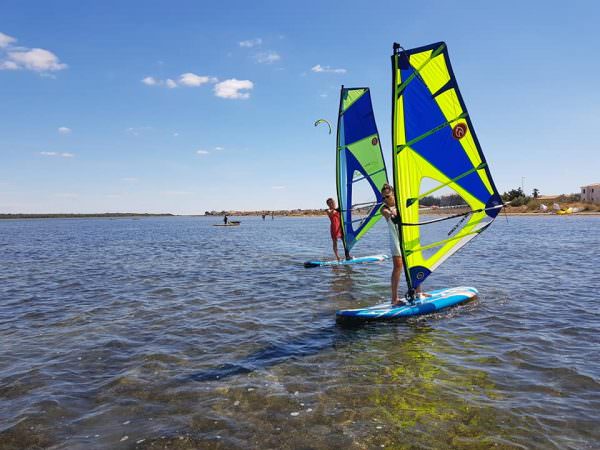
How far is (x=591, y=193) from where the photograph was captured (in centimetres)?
7425

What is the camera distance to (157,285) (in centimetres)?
1448

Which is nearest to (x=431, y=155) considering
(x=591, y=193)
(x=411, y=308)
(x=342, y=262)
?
(x=411, y=308)

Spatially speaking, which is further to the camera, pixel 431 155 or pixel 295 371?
pixel 431 155

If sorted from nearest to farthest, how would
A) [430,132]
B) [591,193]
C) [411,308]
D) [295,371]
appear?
[295,371], [430,132], [411,308], [591,193]

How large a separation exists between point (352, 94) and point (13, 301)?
43.1 ft

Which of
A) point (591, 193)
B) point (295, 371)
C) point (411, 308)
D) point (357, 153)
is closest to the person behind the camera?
point (295, 371)

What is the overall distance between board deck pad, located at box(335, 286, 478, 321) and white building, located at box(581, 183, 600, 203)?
257 ft

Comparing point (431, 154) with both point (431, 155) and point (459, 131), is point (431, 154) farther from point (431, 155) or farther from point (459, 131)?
point (459, 131)

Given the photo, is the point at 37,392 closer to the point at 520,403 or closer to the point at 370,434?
the point at 370,434

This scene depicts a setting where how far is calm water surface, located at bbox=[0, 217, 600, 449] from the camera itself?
15.1 ft

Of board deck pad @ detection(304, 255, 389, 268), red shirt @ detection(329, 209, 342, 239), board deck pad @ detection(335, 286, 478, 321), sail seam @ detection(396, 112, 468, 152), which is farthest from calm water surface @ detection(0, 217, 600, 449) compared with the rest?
red shirt @ detection(329, 209, 342, 239)

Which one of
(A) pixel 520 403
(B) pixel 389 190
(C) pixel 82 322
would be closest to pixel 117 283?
(C) pixel 82 322

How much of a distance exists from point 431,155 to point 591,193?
268 ft

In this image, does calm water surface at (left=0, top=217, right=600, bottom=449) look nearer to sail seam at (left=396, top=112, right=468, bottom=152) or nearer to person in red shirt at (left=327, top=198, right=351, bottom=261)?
sail seam at (left=396, top=112, right=468, bottom=152)
